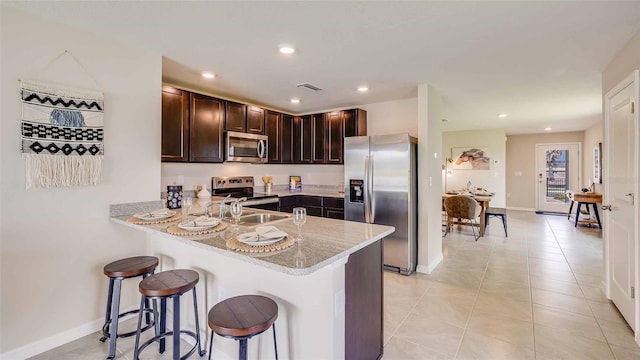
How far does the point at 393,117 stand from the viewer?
4543 mm

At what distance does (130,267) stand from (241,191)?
248 centimetres

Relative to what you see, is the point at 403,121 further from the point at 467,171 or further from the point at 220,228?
the point at 467,171

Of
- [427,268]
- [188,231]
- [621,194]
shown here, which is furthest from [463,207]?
[188,231]

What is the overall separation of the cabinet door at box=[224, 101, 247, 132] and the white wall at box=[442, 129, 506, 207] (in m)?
6.57

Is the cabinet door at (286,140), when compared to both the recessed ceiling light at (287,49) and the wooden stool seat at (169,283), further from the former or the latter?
the wooden stool seat at (169,283)

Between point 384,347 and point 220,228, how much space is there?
4.84ft

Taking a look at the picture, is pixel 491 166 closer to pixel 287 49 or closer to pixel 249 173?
pixel 249 173

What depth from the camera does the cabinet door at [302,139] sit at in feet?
16.6

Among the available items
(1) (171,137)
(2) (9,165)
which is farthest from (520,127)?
(2) (9,165)

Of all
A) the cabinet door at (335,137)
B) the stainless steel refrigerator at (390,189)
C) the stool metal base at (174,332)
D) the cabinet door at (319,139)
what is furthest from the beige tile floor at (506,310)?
the cabinet door at (319,139)

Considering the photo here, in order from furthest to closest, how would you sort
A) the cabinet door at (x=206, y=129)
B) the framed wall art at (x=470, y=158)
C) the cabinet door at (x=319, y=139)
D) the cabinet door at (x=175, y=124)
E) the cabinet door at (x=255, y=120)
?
1. the framed wall art at (x=470, y=158)
2. the cabinet door at (x=319, y=139)
3. the cabinet door at (x=255, y=120)
4. the cabinet door at (x=206, y=129)
5. the cabinet door at (x=175, y=124)

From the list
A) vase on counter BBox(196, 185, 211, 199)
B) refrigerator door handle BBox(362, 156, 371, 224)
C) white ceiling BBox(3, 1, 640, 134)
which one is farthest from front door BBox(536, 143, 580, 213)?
vase on counter BBox(196, 185, 211, 199)

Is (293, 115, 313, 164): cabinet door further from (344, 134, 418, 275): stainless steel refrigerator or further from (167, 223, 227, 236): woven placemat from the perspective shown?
(167, 223, 227, 236): woven placemat

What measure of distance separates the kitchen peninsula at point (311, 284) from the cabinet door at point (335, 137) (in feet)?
8.61
